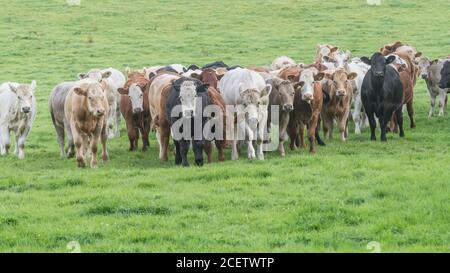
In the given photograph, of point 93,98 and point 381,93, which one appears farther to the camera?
point 381,93

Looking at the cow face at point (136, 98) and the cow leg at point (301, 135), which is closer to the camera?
the cow leg at point (301, 135)

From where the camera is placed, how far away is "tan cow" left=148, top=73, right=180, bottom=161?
18453mm

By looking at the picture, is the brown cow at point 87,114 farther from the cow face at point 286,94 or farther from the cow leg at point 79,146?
the cow face at point 286,94

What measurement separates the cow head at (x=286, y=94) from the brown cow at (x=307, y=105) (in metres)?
0.31

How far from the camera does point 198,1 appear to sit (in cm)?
4925

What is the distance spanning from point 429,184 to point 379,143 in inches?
219

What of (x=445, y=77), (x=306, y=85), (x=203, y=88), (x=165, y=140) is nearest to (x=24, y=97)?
(x=165, y=140)

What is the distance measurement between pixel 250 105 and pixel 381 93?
13.3ft

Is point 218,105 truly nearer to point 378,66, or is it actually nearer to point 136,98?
point 136,98

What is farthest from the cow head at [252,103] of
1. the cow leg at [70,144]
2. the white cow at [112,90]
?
the white cow at [112,90]

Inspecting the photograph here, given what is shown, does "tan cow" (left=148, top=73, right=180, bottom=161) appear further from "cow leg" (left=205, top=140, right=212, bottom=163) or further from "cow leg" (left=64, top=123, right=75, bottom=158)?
"cow leg" (left=64, top=123, right=75, bottom=158)

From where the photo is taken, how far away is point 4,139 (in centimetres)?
1998

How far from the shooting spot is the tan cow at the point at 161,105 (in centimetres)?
1845
